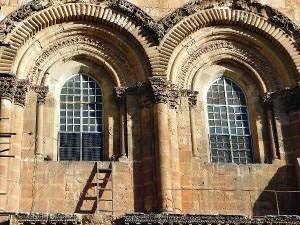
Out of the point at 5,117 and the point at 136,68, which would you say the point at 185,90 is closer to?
the point at 136,68

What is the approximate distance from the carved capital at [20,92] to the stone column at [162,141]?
3.99m

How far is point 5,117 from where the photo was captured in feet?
69.5

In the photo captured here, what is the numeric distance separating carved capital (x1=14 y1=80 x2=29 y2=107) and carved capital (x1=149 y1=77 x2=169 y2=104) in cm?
399

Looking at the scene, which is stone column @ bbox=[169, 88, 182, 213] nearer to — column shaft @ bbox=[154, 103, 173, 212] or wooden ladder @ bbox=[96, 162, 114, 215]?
column shaft @ bbox=[154, 103, 173, 212]

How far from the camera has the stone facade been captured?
20969 millimetres

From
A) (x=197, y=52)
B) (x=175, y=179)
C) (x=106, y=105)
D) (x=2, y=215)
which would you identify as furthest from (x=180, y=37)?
(x=2, y=215)

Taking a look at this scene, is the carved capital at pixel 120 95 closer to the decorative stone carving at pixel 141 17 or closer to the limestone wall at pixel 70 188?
the decorative stone carving at pixel 141 17

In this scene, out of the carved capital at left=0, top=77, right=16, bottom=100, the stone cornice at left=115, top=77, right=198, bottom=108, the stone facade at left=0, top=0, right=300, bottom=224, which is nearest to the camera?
the stone facade at left=0, top=0, right=300, bottom=224

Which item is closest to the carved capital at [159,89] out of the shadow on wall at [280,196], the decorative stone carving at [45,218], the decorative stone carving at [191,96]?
the decorative stone carving at [191,96]

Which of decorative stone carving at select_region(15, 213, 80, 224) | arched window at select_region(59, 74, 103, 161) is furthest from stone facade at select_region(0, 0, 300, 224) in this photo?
decorative stone carving at select_region(15, 213, 80, 224)

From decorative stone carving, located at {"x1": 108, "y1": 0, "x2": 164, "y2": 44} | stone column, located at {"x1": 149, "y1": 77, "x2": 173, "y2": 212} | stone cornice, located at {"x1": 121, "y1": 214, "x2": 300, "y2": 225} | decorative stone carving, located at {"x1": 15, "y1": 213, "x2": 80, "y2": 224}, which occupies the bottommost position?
stone cornice, located at {"x1": 121, "y1": 214, "x2": 300, "y2": 225}

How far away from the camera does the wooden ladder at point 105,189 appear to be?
20734mm

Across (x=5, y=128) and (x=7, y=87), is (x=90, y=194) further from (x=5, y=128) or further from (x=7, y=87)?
(x=7, y=87)

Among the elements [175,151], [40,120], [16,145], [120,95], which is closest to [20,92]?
[40,120]
